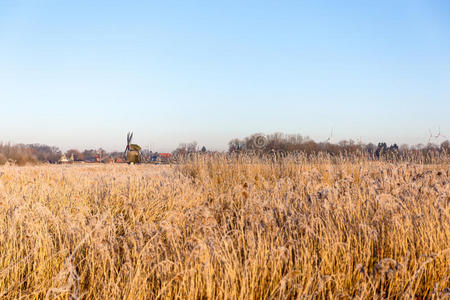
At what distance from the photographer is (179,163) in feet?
38.5

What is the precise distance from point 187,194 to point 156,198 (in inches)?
25.7

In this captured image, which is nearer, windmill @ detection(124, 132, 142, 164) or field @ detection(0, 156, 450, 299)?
field @ detection(0, 156, 450, 299)

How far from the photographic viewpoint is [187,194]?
20.3 feet

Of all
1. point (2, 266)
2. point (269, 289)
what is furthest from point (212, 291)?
point (2, 266)

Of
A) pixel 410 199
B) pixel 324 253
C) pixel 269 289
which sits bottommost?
pixel 269 289

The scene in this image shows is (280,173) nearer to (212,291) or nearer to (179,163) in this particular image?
(179,163)

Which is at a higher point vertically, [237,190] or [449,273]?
[237,190]

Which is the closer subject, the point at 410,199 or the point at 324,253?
the point at 324,253

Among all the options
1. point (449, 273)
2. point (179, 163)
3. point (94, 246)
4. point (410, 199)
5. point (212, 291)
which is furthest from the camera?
point (179, 163)

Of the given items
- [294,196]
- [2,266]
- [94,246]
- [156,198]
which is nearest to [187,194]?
[156,198]

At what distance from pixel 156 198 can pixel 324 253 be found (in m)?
3.21

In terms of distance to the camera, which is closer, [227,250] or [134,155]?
[227,250]

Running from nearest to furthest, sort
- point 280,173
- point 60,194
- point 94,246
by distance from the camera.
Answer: point 94,246, point 60,194, point 280,173

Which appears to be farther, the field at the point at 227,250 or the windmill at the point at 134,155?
the windmill at the point at 134,155
